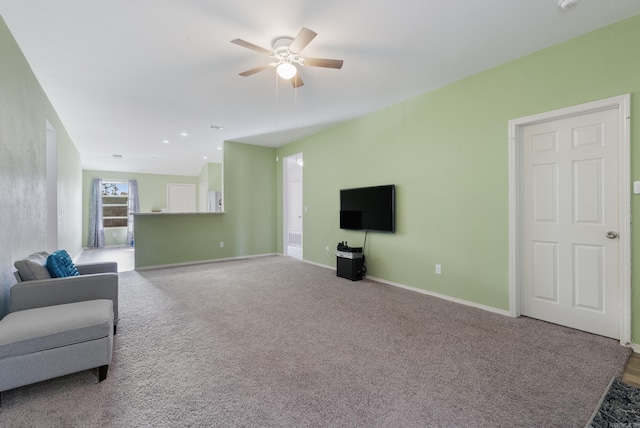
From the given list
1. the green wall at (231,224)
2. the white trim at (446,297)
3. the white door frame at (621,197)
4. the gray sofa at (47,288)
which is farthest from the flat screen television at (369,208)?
the gray sofa at (47,288)

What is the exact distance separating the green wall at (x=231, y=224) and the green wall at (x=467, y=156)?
2.64 m

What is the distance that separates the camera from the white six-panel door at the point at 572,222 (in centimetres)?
242

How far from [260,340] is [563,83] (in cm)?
362

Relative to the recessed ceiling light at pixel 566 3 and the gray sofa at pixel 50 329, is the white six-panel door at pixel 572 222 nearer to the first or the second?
the recessed ceiling light at pixel 566 3

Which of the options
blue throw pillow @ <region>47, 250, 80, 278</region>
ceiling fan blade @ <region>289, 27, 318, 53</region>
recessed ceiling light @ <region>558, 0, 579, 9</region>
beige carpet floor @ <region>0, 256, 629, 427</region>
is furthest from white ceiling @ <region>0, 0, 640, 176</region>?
beige carpet floor @ <region>0, 256, 629, 427</region>

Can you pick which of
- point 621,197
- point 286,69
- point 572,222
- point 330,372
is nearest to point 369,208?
point 572,222

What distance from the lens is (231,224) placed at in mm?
6316

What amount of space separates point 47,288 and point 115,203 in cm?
852

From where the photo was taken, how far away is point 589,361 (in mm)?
2084

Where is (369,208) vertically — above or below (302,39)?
below

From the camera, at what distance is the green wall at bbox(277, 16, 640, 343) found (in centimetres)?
241

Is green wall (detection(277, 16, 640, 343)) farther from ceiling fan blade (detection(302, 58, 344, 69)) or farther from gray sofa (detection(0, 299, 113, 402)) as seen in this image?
gray sofa (detection(0, 299, 113, 402))

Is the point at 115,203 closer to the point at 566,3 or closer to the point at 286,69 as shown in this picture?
the point at 286,69

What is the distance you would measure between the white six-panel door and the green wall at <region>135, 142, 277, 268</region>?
5.16 metres
